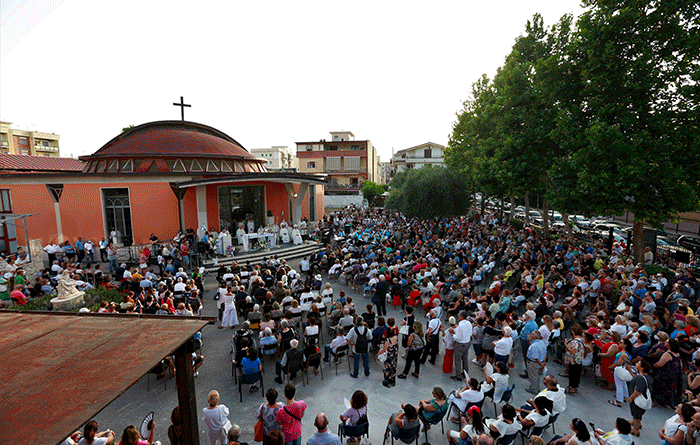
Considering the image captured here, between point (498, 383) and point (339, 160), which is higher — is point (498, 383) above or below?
below

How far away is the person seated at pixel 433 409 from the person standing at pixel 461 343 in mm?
2155

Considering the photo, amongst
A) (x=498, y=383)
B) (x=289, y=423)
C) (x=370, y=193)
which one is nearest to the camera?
(x=289, y=423)

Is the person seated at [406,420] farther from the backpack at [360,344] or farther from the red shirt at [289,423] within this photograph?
the backpack at [360,344]

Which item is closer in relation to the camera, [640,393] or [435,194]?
[640,393]

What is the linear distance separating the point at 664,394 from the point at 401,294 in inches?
269

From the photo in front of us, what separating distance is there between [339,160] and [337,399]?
5391cm

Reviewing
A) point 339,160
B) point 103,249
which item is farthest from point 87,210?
point 339,160

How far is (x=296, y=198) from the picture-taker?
2370cm

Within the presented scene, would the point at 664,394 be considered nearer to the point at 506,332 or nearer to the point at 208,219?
the point at 506,332

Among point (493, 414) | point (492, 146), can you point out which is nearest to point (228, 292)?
point (493, 414)

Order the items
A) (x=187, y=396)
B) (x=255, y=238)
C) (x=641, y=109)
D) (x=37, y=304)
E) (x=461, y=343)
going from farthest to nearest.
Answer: (x=255, y=238)
(x=641, y=109)
(x=37, y=304)
(x=461, y=343)
(x=187, y=396)

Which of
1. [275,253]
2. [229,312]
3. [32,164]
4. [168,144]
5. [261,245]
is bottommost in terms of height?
[275,253]

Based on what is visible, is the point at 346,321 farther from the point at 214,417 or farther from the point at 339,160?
the point at 339,160

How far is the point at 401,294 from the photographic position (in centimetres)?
1180
